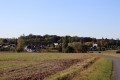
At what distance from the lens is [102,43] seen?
15925 cm

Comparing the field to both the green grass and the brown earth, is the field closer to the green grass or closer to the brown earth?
the brown earth

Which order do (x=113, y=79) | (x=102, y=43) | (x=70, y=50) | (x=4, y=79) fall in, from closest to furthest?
(x=4, y=79)
(x=113, y=79)
(x=70, y=50)
(x=102, y=43)

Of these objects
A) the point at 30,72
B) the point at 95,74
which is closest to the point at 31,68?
the point at 30,72

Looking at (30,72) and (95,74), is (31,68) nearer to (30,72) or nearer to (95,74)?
(30,72)

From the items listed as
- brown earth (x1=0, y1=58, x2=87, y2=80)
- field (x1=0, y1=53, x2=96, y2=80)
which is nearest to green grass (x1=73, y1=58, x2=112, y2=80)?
field (x1=0, y1=53, x2=96, y2=80)

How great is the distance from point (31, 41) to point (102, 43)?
6358 cm

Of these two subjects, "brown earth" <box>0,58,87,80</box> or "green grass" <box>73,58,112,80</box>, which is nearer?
"brown earth" <box>0,58,87,80</box>

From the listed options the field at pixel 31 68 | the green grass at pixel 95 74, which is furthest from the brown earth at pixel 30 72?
the green grass at pixel 95 74

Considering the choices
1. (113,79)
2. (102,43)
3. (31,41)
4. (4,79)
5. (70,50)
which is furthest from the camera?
(31,41)

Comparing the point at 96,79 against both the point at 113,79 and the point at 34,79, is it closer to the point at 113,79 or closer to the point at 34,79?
the point at 113,79

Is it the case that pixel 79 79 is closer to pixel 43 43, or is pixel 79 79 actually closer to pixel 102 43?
pixel 102 43

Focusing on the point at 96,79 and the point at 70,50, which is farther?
the point at 70,50

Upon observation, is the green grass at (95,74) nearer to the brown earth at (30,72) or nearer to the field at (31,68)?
the field at (31,68)

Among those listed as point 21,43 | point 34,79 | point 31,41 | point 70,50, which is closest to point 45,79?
point 34,79
